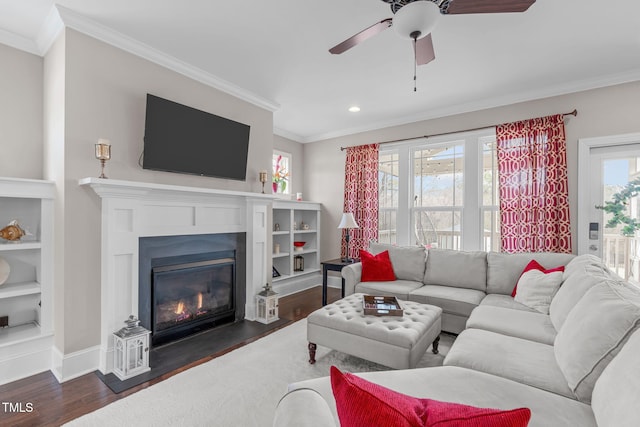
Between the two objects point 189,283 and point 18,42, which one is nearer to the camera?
point 18,42

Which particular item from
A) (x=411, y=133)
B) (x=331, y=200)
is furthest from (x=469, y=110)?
(x=331, y=200)

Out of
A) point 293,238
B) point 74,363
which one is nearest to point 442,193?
point 293,238

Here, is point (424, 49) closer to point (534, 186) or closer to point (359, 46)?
point (359, 46)

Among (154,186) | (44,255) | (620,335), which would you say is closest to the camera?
(620,335)

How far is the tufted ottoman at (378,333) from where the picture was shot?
2146 millimetres

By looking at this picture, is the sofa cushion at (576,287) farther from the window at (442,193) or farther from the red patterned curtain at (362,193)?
the red patterned curtain at (362,193)

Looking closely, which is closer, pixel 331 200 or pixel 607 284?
pixel 607 284

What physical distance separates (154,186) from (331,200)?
3.27 m

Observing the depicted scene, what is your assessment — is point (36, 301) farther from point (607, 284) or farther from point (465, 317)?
point (607, 284)

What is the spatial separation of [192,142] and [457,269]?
319 cm

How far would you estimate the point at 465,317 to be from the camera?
9.80 feet

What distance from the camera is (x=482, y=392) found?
1.33m

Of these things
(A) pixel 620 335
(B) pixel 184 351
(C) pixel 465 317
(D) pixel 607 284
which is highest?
(D) pixel 607 284

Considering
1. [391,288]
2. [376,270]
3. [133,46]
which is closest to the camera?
[133,46]
